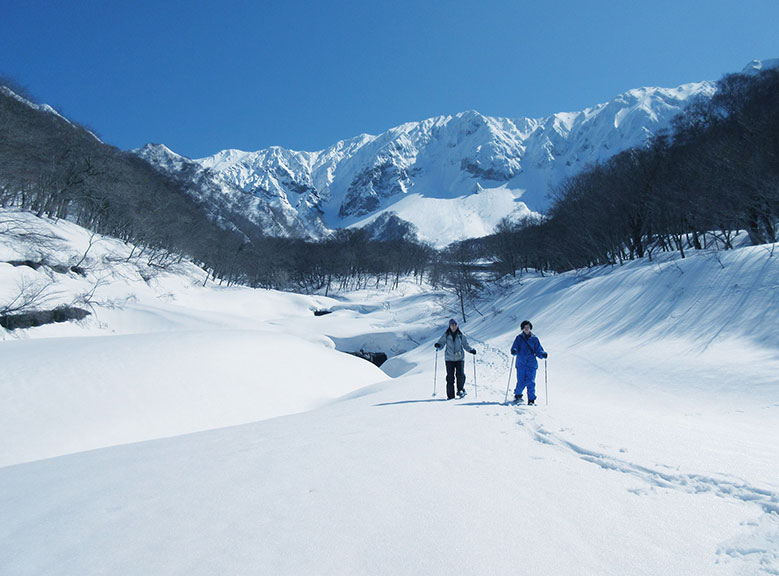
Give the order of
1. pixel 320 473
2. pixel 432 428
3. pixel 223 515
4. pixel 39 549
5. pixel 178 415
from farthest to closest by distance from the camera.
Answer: pixel 178 415
pixel 432 428
pixel 320 473
pixel 223 515
pixel 39 549

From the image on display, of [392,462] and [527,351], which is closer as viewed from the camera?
[392,462]

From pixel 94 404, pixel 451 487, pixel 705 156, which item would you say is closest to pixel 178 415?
pixel 94 404

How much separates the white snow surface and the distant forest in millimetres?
10855

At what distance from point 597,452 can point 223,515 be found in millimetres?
3843

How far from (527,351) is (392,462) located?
4.87 metres

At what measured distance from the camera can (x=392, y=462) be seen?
4.02 metres

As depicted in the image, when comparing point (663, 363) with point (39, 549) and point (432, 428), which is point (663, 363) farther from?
point (39, 549)

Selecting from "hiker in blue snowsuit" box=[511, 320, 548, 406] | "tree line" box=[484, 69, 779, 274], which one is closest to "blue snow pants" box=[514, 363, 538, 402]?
"hiker in blue snowsuit" box=[511, 320, 548, 406]

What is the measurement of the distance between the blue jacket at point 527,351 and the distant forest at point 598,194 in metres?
19.1

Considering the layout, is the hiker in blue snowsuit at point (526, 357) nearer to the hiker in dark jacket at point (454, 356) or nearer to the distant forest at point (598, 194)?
the hiker in dark jacket at point (454, 356)

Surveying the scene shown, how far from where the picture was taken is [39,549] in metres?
2.73

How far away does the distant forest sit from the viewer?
22016mm

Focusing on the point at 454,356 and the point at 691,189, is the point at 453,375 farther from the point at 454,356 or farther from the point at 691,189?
the point at 691,189

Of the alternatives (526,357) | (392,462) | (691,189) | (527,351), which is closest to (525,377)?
(526,357)
